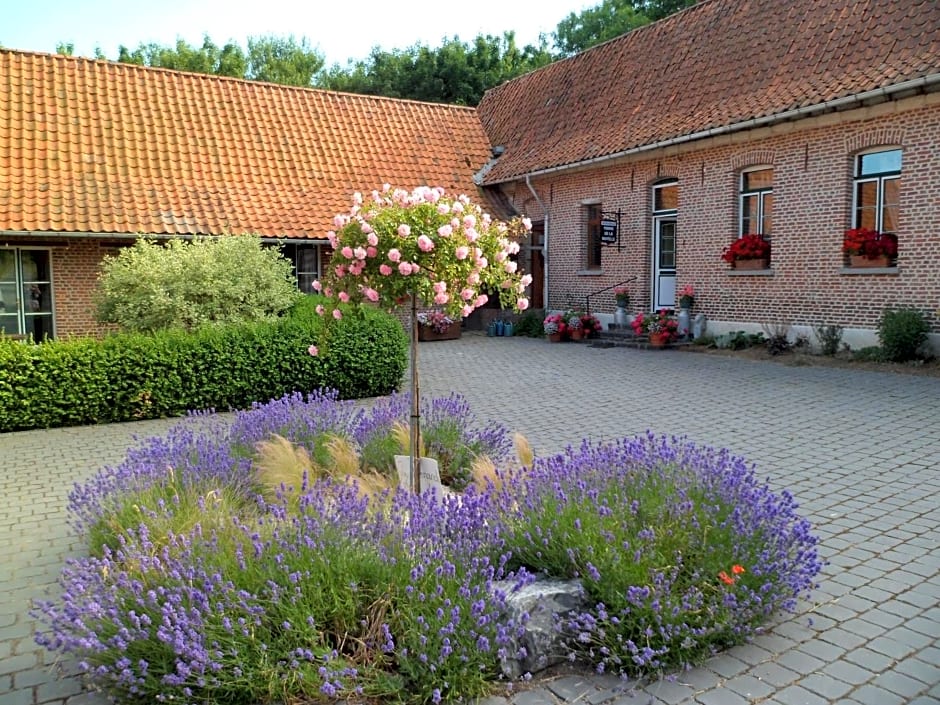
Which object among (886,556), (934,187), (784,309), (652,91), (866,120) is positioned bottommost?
(886,556)

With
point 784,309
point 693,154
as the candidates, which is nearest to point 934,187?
point 784,309

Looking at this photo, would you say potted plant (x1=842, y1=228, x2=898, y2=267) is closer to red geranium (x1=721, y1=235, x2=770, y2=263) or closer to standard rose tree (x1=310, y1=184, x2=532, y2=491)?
red geranium (x1=721, y1=235, x2=770, y2=263)

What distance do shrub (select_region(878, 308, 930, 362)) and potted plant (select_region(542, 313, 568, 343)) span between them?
7720 mm

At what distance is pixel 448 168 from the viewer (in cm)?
2162

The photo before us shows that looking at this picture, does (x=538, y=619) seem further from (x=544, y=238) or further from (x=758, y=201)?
(x=544, y=238)

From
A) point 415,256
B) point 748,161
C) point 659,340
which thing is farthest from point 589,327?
point 415,256

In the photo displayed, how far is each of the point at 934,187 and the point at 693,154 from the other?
17.2 ft

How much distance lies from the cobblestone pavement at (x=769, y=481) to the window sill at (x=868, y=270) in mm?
1992

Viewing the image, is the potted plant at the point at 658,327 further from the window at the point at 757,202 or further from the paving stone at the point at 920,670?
the paving stone at the point at 920,670

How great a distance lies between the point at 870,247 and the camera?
12.8 meters

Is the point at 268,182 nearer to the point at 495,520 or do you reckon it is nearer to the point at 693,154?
the point at 693,154

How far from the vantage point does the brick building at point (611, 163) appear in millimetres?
12898

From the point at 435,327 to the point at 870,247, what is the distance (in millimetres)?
10308

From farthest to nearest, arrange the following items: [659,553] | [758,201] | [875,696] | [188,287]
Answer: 1. [758,201]
2. [188,287]
3. [659,553]
4. [875,696]
